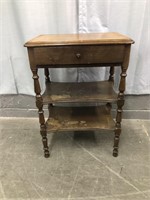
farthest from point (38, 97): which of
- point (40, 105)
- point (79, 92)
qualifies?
point (79, 92)

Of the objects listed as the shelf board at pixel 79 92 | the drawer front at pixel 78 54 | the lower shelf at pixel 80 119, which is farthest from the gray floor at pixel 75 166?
the drawer front at pixel 78 54

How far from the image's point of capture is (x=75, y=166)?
127 cm

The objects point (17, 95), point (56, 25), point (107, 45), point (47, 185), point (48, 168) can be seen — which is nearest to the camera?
point (107, 45)

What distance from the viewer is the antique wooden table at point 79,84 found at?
97 cm

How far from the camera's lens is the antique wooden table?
0.97m

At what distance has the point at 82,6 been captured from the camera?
1.30 m

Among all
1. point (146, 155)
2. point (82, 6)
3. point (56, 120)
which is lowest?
point (146, 155)

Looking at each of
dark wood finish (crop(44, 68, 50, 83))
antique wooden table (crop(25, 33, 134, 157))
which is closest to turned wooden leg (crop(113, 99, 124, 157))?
antique wooden table (crop(25, 33, 134, 157))

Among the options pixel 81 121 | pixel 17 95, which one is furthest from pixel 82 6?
pixel 17 95

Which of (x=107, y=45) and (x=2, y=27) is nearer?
(x=107, y=45)

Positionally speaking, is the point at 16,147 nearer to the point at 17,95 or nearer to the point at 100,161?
the point at 17,95

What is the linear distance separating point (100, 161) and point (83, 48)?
29.1 inches

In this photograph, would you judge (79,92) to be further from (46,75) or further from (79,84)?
(46,75)

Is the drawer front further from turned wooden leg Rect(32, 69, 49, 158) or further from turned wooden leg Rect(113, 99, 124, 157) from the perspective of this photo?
turned wooden leg Rect(113, 99, 124, 157)
